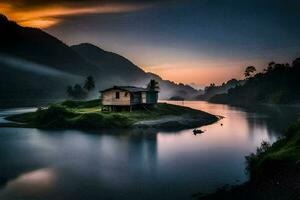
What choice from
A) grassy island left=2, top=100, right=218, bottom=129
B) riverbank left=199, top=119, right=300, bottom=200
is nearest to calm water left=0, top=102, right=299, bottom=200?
riverbank left=199, top=119, right=300, bottom=200

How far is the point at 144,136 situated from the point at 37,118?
108 ft

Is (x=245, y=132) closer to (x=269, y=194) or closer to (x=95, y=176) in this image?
(x=95, y=176)

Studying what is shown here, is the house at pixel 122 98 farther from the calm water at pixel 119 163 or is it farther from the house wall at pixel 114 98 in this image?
the calm water at pixel 119 163

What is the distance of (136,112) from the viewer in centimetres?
8950

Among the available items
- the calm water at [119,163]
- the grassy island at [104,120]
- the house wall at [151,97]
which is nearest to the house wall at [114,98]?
the grassy island at [104,120]

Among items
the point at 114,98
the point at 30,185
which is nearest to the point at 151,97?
the point at 114,98

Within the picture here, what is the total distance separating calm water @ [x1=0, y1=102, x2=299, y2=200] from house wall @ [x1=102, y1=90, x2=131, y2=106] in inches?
809

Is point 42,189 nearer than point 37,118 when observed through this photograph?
Yes

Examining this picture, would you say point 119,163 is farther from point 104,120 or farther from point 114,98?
point 114,98

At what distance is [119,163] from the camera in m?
42.6

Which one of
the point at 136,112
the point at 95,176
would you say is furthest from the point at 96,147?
the point at 136,112

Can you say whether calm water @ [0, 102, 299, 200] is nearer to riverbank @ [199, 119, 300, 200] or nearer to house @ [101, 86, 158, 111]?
riverbank @ [199, 119, 300, 200]

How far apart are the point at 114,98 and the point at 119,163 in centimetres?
4974

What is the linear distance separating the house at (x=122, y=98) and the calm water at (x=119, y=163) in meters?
20.6
